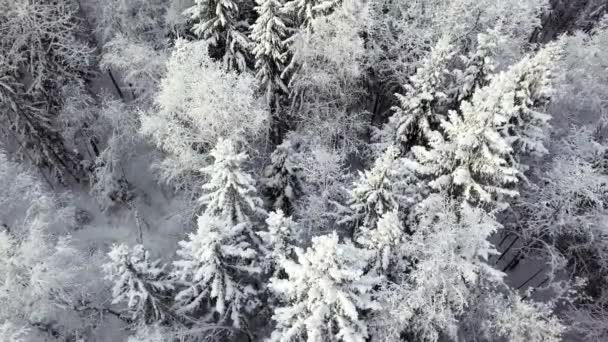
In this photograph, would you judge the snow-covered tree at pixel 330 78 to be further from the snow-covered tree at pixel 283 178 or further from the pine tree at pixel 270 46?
the snow-covered tree at pixel 283 178

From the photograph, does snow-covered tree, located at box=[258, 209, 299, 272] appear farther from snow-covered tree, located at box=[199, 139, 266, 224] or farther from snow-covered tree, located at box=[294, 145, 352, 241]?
snow-covered tree, located at box=[294, 145, 352, 241]

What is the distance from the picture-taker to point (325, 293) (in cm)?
1391

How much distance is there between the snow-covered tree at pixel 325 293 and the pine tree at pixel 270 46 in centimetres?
1308

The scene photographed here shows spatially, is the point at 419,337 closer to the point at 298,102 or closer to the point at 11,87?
the point at 298,102

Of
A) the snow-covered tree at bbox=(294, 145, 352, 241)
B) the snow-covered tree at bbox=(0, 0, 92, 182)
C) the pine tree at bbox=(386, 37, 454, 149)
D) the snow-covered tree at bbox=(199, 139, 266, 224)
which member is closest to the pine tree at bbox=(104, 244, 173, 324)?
the snow-covered tree at bbox=(199, 139, 266, 224)

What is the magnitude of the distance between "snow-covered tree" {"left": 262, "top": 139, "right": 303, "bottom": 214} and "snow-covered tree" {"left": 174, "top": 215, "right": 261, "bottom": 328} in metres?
4.21

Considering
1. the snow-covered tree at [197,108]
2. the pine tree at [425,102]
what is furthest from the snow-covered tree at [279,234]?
the pine tree at [425,102]

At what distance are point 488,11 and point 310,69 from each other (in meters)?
11.8

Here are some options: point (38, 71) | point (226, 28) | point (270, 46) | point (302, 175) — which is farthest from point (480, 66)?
point (38, 71)

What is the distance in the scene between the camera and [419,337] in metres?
19.5

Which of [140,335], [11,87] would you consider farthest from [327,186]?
[11,87]

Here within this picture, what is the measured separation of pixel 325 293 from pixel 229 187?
667 cm

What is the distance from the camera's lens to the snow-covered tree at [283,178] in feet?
74.0

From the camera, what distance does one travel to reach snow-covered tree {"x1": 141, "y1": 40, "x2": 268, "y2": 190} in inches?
865
